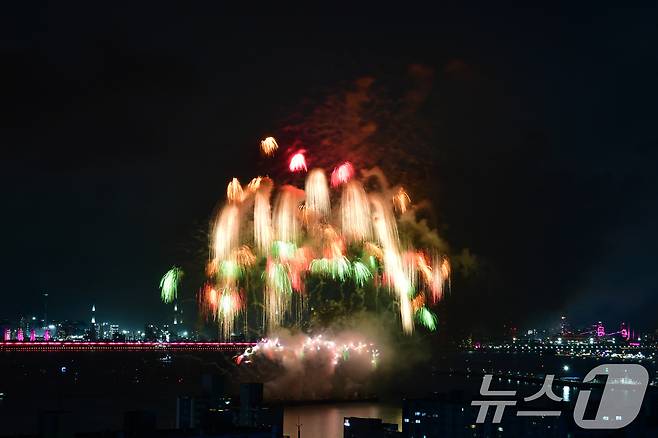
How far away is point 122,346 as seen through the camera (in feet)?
234

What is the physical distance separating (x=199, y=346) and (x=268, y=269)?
3123 centimetres

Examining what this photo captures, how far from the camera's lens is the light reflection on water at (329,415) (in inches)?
1642

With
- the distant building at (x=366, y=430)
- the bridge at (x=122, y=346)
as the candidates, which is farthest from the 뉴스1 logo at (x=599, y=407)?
the bridge at (x=122, y=346)

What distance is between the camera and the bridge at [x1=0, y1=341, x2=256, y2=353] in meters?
65.7

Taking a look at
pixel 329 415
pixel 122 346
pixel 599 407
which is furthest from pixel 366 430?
pixel 122 346

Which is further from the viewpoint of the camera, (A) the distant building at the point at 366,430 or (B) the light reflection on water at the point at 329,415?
(B) the light reflection on water at the point at 329,415

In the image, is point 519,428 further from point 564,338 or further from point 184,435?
point 564,338

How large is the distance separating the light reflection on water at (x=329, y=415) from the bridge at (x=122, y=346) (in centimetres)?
1473

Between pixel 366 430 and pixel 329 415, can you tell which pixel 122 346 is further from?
pixel 366 430

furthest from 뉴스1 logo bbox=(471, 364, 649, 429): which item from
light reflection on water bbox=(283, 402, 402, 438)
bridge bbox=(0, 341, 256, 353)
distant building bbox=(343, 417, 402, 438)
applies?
bridge bbox=(0, 341, 256, 353)

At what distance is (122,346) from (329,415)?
2804 centimetres

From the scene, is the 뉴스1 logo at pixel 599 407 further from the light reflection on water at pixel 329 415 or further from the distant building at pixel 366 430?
the light reflection on water at pixel 329 415

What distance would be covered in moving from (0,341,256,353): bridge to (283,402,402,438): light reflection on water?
14.7m

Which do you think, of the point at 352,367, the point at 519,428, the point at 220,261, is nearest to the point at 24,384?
the point at 352,367
